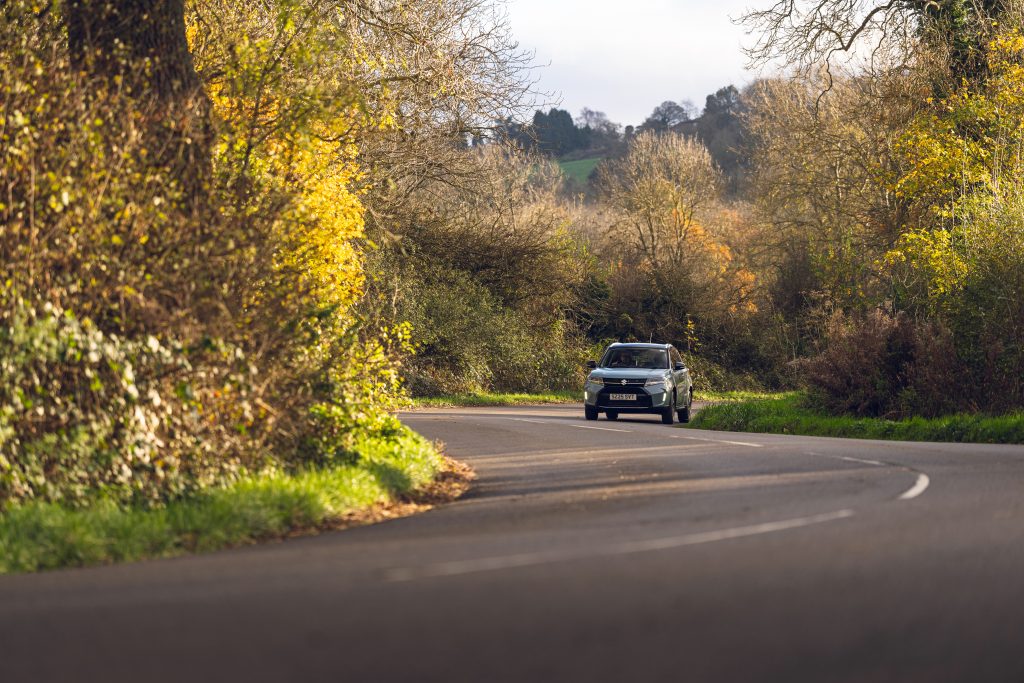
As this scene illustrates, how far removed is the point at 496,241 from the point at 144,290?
111 ft

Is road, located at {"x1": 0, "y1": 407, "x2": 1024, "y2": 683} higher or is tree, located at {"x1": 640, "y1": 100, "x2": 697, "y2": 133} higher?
tree, located at {"x1": 640, "y1": 100, "x2": 697, "y2": 133}

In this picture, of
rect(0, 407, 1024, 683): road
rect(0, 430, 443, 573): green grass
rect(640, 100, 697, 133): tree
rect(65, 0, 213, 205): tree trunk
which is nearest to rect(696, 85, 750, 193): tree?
rect(640, 100, 697, 133): tree

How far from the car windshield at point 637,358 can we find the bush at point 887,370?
389 cm

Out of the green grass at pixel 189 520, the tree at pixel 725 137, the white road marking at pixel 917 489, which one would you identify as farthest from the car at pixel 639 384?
the tree at pixel 725 137

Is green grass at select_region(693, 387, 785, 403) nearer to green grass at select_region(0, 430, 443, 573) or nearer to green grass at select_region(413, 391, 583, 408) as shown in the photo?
green grass at select_region(413, 391, 583, 408)

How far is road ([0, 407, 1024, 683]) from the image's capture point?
6016 millimetres

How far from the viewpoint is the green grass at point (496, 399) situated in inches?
1553

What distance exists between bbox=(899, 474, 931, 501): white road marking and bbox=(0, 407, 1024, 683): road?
49 mm

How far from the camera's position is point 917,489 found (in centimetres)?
1333

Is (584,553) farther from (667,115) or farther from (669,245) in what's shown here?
(667,115)

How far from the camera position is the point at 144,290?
11.5 metres

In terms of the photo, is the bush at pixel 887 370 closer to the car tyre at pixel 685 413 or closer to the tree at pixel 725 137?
the car tyre at pixel 685 413

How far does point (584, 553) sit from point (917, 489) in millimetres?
5589

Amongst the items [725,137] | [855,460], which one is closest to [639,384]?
[855,460]
